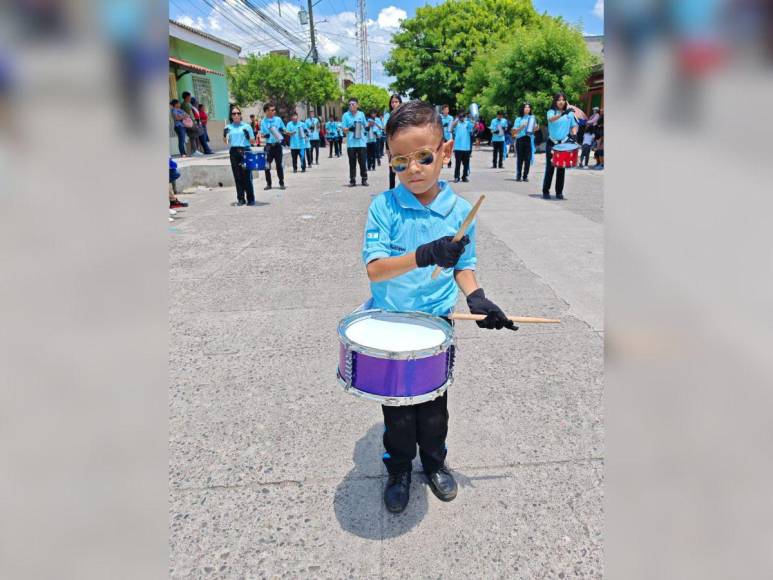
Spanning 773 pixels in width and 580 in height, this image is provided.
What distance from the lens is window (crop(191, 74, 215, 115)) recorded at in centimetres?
2139

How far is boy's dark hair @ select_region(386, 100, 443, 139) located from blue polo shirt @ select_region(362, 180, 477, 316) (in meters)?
0.22

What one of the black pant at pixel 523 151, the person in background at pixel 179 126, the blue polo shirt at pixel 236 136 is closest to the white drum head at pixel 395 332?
the blue polo shirt at pixel 236 136

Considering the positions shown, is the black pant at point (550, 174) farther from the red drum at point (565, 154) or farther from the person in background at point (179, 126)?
the person in background at point (179, 126)

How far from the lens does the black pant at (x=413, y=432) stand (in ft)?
6.83

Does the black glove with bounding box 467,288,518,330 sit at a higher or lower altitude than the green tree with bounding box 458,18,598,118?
lower

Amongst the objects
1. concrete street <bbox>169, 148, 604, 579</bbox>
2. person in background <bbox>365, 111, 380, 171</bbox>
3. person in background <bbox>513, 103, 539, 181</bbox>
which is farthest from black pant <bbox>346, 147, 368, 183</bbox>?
concrete street <bbox>169, 148, 604, 579</bbox>

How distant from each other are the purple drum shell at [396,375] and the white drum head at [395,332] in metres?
0.05

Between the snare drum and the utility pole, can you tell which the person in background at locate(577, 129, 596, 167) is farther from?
the utility pole

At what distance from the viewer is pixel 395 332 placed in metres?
1.88
